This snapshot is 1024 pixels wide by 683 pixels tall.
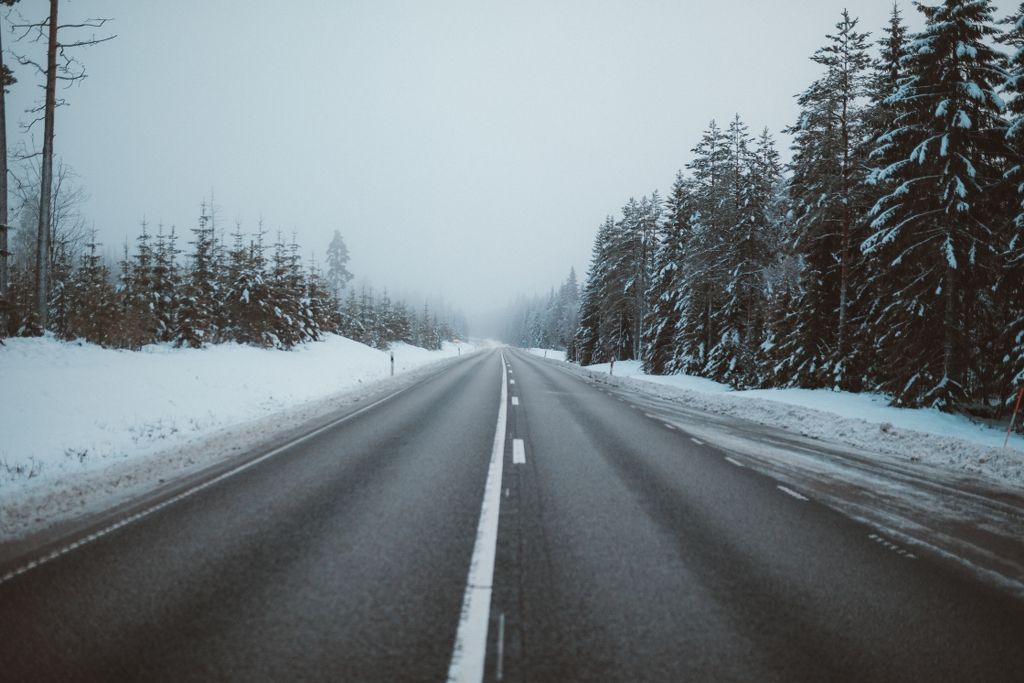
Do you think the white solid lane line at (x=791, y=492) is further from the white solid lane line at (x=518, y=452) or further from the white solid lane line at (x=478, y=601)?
the white solid lane line at (x=478, y=601)

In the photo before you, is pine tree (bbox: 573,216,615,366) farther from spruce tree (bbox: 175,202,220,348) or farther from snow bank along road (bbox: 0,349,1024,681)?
snow bank along road (bbox: 0,349,1024,681)

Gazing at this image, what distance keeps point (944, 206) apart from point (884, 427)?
8.42 metres

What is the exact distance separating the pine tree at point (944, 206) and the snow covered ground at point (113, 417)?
18136 millimetres

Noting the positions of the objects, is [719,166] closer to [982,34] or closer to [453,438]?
[982,34]

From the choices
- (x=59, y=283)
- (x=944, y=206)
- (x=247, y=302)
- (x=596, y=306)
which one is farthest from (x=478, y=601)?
(x=596, y=306)

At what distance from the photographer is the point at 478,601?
3.23 m

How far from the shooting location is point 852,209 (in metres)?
19.1

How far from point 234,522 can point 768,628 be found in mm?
4839

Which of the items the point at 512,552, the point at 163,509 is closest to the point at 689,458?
the point at 512,552

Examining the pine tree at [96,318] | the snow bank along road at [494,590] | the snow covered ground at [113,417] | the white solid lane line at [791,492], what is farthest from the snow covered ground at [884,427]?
the pine tree at [96,318]

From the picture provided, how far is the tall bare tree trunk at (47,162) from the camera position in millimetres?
14203

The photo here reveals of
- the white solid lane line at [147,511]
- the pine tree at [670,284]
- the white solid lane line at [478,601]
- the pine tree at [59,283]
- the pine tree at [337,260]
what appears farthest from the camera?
the pine tree at [337,260]

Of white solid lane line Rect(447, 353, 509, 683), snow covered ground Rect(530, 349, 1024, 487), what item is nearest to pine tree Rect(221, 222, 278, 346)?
snow covered ground Rect(530, 349, 1024, 487)

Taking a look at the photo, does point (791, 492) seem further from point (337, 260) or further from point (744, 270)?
point (337, 260)
